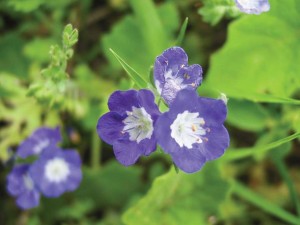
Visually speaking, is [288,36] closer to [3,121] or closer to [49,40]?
[49,40]

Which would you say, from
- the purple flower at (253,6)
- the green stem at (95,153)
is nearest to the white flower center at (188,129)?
the purple flower at (253,6)

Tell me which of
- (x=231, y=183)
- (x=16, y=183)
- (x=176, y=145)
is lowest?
(x=231, y=183)

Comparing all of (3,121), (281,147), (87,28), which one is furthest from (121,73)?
(281,147)

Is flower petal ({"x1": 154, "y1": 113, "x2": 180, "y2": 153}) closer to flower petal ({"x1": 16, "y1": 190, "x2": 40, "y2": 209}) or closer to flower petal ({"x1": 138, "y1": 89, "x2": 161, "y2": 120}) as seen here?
flower petal ({"x1": 138, "y1": 89, "x2": 161, "y2": 120})

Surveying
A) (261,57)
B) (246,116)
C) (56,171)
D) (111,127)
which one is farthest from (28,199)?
(261,57)

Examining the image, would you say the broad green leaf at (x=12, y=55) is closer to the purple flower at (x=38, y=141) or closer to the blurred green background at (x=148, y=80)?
the blurred green background at (x=148, y=80)

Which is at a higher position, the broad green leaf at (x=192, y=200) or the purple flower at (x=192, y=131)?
the purple flower at (x=192, y=131)
